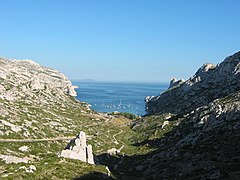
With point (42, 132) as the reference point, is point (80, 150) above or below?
below

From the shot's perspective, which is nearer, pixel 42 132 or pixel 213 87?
pixel 42 132

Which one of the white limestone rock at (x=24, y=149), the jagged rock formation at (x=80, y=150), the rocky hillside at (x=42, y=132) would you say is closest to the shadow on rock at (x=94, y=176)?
the rocky hillside at (x=42, y=132)

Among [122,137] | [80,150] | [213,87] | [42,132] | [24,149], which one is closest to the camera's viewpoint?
[80,150]

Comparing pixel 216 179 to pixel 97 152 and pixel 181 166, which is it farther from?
pixel 97 152

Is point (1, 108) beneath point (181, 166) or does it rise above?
above

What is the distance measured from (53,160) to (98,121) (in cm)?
11546

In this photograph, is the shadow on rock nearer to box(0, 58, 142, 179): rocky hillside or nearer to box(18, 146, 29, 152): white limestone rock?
box(0, 58, 142, 179): rocky hillside

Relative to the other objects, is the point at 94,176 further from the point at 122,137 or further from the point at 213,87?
→ the point at 213,87

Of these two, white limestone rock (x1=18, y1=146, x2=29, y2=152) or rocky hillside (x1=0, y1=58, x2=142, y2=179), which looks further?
white limestone rock (x1=18, y1=146, x2=29, y2=152)

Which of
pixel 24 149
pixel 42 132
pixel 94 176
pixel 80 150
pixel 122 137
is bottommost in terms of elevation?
pixel 94 176

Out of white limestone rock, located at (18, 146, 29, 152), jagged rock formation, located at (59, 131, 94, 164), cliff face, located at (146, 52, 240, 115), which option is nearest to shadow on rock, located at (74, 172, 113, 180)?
jagged rock formation, located at (59, 131, 94, 164)

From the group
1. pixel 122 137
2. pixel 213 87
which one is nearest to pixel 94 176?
pixel 122 137

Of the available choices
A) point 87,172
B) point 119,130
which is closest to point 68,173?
point 87,172

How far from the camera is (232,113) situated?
8262 cm
